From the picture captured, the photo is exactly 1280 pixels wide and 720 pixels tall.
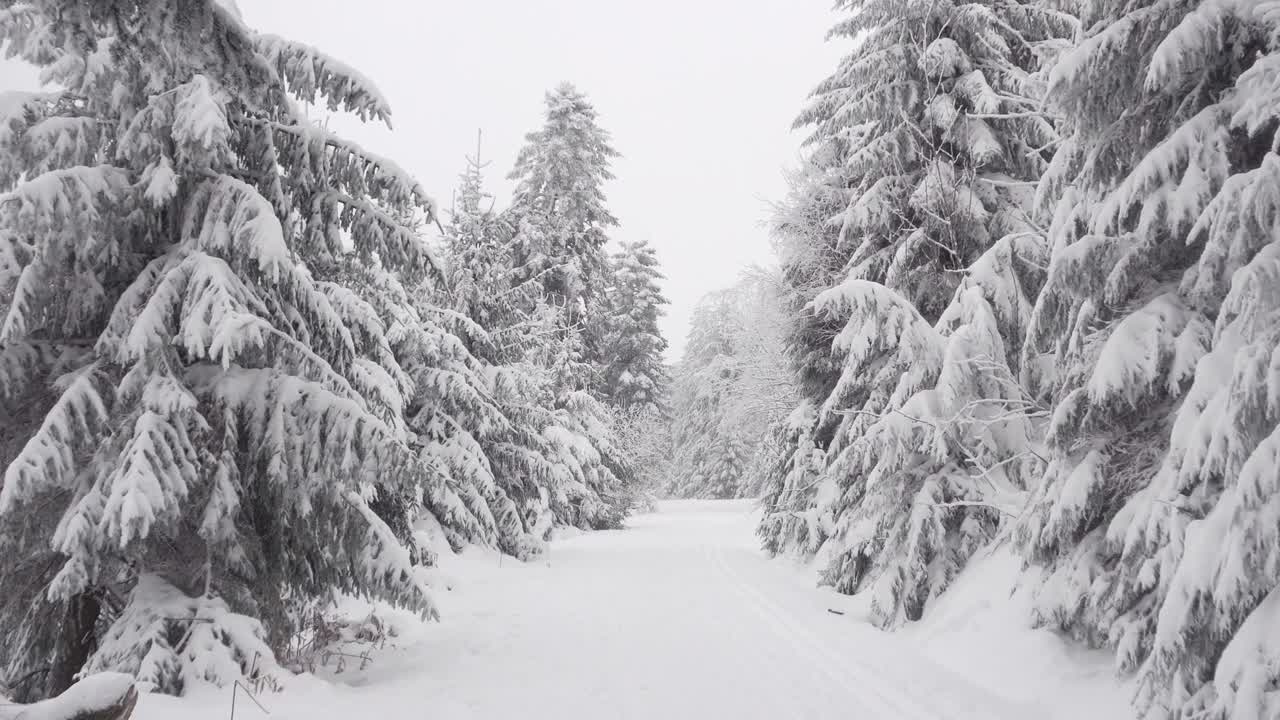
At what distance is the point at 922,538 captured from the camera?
873cm

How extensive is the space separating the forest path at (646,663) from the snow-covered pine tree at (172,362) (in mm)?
922

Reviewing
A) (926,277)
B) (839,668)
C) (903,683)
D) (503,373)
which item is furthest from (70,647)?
(503,373)

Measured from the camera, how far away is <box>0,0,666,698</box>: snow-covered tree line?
15.9 ft

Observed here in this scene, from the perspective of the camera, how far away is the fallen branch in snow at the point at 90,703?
3.32 metres

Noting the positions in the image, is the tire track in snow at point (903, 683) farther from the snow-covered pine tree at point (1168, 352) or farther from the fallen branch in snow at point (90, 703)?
the fallen branch in snow at point (90, 703)

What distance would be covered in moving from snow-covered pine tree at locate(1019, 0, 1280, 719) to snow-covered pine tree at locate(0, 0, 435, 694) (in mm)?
5270

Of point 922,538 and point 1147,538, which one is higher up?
point 1147,538

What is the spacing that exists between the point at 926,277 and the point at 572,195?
17.0 meters

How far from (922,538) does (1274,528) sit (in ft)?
17.7

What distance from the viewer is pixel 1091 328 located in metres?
5.79

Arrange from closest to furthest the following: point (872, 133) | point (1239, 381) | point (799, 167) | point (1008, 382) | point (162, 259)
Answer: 1. point (1239, 381)
2. point (162, 259)
3. point (1008, 382)
4. point (872, 133)
5. point (799, 167)

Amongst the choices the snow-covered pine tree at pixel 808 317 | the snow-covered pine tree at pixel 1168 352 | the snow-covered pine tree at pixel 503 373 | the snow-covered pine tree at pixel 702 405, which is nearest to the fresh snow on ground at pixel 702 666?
the snow-covered pine tree at pixel 1168 352

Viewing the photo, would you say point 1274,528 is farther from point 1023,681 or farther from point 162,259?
point 162,259

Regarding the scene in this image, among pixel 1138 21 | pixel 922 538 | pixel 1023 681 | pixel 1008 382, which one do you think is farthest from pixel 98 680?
pixel 1008 382
